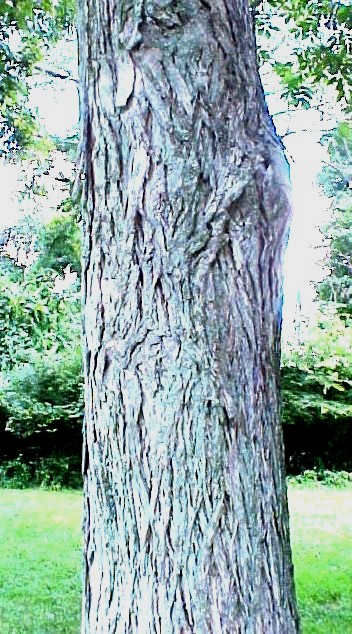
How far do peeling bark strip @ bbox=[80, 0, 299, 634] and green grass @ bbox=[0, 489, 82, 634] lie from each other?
2882 millimetres

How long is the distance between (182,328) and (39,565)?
5133 millimetres

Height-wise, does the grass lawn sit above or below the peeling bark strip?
below

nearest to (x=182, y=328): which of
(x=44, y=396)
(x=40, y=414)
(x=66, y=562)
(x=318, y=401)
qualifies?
(x=66, y=562)

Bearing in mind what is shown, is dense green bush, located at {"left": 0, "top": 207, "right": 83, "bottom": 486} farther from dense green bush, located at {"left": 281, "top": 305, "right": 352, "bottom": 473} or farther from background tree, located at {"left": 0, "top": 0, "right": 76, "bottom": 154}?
background tree, located at {"left": 0, "top": 0, "right": 76, "bottom": 154}

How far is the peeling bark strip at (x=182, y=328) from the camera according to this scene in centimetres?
220

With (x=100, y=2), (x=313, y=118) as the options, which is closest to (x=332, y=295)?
(x=313, y=118)

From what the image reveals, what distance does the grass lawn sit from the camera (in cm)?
514

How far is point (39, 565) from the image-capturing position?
22.6 ft

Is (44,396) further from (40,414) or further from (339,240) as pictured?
(339,240)

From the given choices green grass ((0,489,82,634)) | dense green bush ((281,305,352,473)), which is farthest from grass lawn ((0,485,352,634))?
dense green bush ((281,305,352,473))

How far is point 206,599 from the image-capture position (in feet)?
7.11

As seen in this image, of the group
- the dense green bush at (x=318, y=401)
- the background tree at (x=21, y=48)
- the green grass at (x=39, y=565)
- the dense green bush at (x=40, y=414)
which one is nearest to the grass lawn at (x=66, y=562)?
the green grass at (x=39, y=565)

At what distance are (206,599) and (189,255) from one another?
2.91 feet

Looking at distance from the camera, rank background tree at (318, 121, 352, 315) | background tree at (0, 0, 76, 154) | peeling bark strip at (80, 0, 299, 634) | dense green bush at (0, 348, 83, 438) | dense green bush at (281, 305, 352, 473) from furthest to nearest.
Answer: background tree at (318, 121, 352, 315) → dense green bush at (281, 305, 352, 473) → dense green bush at (0, 348, 83, 438) → background tree at (0, 0, 76, 154) → peeling bark strip at (80, 0, 299, 634)
